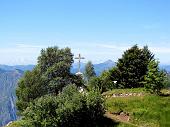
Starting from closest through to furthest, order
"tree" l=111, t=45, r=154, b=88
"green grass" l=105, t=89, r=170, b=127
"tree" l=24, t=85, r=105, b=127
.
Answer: "tree" l=24, t=85, r=105, b=127, "green grass" l=105, t=89, r=170, b=127, "tree" l=111, t=45, r=154, b=88

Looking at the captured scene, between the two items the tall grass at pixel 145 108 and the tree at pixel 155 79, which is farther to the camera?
the tree at pixel 155 79

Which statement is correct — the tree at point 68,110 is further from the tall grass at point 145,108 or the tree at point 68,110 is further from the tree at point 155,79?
the tree at point 155,79

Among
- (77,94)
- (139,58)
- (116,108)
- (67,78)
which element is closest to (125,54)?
(139,58)

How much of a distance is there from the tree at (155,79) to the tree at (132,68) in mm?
11564

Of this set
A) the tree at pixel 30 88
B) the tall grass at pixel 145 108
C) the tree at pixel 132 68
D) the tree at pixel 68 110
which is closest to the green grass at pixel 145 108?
the tall grass at pixel 145 108

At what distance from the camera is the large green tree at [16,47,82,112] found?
73.0 m

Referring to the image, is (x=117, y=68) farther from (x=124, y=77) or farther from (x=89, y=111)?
(x=89, y=111)

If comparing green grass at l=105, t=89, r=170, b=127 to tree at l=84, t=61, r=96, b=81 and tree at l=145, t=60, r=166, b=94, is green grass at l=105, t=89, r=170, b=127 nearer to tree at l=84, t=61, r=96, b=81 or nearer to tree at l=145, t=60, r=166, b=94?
tree at l=145, t=60, r=166, b=94

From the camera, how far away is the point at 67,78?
74438mm

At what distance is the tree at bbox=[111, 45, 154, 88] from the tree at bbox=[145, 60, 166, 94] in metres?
11.6

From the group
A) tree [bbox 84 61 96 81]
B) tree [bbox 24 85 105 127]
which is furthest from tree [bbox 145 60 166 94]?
tree [bbox 84 61 96 81]

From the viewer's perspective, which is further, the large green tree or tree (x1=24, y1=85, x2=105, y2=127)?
the large green tree

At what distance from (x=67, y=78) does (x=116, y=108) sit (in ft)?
52.0

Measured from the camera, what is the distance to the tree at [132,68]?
3009 inches
